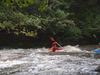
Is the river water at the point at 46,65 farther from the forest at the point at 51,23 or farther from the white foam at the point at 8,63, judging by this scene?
the forest at the point at 51,23

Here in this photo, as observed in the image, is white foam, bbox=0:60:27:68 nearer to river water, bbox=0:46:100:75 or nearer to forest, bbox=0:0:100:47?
river water, bbox=0:46:100:75

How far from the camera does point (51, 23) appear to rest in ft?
74.1

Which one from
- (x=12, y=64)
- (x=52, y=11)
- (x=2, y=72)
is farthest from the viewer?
(x=52, y=11)

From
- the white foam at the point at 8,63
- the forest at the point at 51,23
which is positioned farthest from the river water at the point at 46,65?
the forest at the point at 51,23

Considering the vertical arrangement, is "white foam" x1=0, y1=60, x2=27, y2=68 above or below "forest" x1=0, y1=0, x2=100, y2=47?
below

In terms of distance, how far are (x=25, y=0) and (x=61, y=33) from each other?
663 inches

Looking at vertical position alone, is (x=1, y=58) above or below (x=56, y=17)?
below

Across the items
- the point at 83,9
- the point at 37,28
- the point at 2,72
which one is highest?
the point at 83,9

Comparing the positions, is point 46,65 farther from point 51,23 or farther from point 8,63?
point 51,23

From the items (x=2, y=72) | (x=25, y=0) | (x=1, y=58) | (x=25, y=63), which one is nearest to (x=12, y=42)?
(x=1, y=58)

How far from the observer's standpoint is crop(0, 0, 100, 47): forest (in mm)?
21344

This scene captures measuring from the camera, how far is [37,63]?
14398 mm

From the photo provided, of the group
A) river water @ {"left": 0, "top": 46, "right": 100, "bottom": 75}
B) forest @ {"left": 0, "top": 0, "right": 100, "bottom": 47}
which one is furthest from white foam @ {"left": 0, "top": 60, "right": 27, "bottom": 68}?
forest @ {"left": 0, "top": 0, "right": 100, "bottom": 47}

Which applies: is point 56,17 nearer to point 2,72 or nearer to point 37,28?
point 37,28
